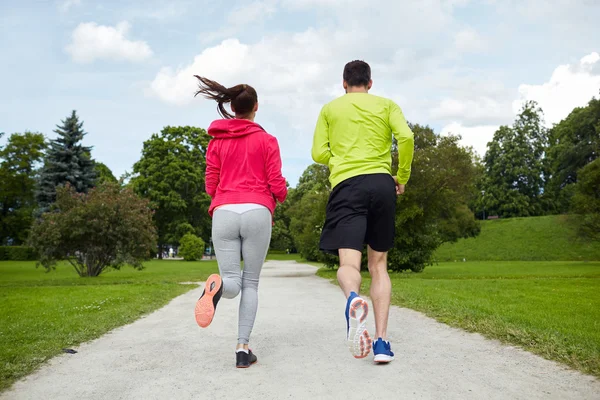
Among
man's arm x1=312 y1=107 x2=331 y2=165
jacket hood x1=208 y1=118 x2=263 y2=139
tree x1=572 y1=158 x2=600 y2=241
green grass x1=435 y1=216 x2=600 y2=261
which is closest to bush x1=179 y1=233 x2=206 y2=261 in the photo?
green grass x1=435 y1=216 x2=600 y2=261

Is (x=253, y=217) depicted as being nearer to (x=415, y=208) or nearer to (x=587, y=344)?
(x=587, y=344)

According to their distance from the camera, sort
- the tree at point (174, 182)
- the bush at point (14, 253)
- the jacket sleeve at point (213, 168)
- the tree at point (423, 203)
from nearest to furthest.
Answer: the jacket sleeve at point (213, 168) < the tree at point (423, 203) < the bush at point (14, 253) < the tree at point (174, 182)

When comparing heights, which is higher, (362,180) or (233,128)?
(233,128)

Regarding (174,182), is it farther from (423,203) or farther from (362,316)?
(362,316)

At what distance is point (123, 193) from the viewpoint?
19.3 m

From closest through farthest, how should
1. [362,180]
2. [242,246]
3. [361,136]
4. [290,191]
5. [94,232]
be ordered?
[362,180], [361,136], [242,246], [94,232], [290,191]

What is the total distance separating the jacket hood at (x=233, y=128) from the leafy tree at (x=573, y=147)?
50044 millimetres

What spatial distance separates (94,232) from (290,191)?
140 ft

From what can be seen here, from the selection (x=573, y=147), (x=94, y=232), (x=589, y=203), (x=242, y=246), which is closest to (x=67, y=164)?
(x=94, y=232)

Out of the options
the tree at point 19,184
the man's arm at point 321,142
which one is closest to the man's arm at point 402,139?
the man's arm at point 321,142

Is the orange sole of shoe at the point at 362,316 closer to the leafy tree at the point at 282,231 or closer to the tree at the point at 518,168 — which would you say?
the leafy tree at the point at 282,231

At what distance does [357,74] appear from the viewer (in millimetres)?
4016

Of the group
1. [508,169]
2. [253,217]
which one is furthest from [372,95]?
[508,169]

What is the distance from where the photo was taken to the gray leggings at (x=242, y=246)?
3801 millimetres
